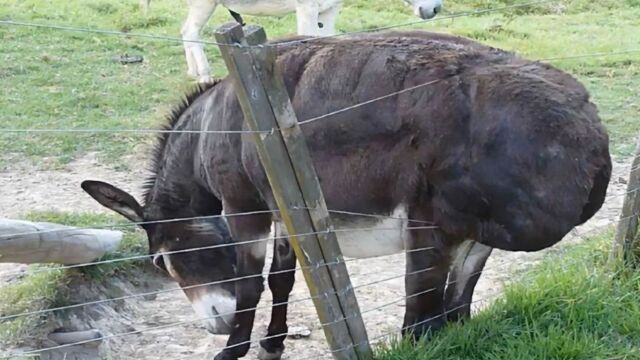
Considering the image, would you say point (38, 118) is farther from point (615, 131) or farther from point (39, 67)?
point (615, 131)

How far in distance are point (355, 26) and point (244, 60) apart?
9771mm

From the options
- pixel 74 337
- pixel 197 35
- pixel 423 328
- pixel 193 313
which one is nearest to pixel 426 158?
pixel 423 328

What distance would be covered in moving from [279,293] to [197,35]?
6987mm

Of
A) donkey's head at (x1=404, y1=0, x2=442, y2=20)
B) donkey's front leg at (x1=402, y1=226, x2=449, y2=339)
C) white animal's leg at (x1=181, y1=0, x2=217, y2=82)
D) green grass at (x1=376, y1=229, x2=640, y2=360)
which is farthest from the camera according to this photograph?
donkey's head at (x1=404, y1=0, x2=442, y2=20)

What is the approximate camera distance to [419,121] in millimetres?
3375

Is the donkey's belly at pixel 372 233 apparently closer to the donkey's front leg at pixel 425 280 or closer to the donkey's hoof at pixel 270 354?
the donkey's front leg at pixel 425 280

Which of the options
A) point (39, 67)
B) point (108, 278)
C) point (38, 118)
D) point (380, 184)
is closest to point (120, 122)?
point (38, 118)

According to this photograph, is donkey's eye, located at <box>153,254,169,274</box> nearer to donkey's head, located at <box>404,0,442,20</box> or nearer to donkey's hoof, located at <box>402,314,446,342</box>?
donkey's hoof, located at <box>402,314,446,342</box>

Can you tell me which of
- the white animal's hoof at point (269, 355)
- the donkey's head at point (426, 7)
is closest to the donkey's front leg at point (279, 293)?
the white animal's hoof at point (269, 355)

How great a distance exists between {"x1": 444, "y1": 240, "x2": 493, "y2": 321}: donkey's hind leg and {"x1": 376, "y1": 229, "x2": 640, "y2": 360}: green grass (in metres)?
0.11

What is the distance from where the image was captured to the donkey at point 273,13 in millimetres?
10023

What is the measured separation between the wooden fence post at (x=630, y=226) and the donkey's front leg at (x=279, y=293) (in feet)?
5.15

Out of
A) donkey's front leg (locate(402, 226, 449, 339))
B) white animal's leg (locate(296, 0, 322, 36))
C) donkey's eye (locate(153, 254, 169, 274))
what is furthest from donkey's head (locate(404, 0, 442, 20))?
→ donkey's front leg (locate(402, 226, 449, 339))

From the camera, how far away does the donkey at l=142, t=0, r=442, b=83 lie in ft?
32.9
